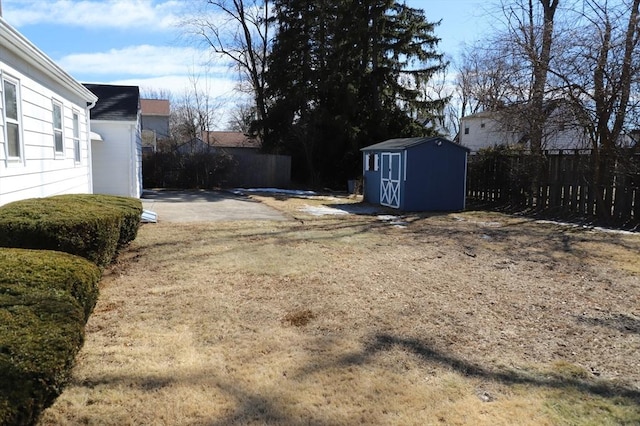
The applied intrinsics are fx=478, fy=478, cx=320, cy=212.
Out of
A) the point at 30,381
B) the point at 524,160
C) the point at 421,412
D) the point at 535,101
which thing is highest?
the point at 535,101

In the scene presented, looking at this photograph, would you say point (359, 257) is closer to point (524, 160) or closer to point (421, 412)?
point (421, 412)

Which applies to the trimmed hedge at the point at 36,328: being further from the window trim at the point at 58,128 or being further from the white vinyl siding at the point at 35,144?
the window trim at the point at 58,128

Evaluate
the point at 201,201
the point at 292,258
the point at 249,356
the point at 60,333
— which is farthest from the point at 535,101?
the point at 60,333

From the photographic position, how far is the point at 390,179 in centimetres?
1512

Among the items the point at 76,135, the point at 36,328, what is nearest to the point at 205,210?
the point at 76,135

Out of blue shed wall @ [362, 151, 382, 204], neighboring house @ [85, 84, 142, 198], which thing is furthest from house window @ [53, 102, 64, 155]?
blue shed wall @ [362, 151, 382, 204]

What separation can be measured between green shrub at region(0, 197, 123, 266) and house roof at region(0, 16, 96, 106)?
1.83 meters

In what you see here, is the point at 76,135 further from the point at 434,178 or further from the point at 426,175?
the point at 434,178

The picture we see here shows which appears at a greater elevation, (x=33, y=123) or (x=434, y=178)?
(x=33, y=123)

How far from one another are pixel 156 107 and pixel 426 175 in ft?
135

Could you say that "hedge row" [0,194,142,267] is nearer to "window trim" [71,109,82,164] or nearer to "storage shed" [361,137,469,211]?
"window trim" [71,109,82,164]

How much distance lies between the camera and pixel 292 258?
23.6ft

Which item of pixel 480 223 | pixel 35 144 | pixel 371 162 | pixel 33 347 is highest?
pixel 35 144

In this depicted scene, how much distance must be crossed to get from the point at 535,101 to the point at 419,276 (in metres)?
8.96
